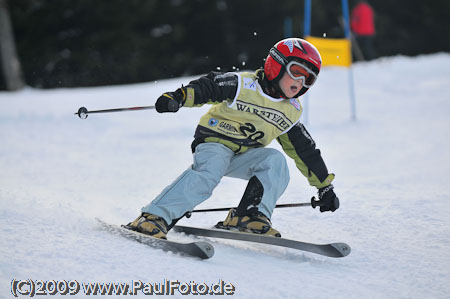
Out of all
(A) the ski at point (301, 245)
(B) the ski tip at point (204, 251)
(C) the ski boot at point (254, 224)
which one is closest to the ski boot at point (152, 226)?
(B) the ski tip at point (204, 251)

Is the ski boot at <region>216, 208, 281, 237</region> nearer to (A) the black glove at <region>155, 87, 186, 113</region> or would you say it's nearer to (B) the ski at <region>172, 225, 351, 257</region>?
(B) the ski at <region>172, 225, 351, 257</region>

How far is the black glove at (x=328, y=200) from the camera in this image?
139 inches

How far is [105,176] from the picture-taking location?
18.9ft

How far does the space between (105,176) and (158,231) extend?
2819 mm

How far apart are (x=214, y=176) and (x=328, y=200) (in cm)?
77

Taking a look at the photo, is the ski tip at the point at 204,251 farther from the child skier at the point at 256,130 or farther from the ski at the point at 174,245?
the child skier at the point at 256,130

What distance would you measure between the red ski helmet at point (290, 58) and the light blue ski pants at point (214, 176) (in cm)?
45

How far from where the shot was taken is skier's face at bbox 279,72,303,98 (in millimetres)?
3354

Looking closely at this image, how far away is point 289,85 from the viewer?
3.36m

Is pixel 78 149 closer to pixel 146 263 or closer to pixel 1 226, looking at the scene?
pixel 1 226

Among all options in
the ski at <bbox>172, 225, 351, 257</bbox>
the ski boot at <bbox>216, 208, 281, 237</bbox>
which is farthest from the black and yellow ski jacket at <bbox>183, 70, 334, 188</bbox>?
the ski at <bbox>172, 225, 351, 257</bbox>

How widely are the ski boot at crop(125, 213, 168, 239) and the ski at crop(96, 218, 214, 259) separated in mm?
41

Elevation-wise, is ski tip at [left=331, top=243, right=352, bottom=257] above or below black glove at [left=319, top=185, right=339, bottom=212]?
below

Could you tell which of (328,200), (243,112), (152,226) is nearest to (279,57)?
(243,112)
